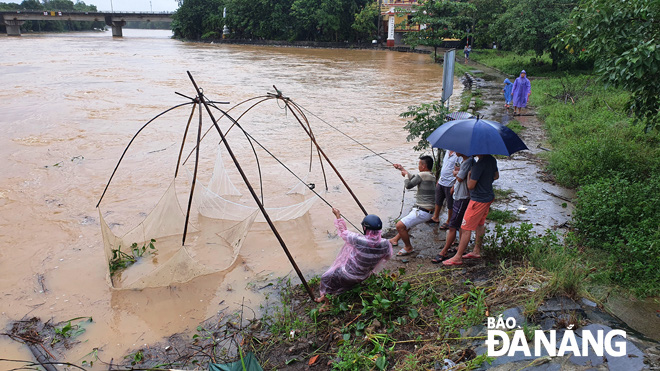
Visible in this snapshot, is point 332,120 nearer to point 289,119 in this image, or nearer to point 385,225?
point 289,119

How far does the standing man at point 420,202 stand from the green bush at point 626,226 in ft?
5.23

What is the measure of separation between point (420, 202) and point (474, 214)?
749 millimetres

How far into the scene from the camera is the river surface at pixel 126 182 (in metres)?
4.29

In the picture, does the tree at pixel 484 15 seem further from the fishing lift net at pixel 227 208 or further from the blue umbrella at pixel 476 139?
the blue umbrella at pixel 476 139

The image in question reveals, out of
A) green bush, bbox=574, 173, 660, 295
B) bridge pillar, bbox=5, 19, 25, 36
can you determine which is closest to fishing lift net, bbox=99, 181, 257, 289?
green bush, bbox=574, 173, 660, 295

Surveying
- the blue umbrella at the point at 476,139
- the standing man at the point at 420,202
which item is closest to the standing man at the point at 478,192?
the blue umbrella at the point at 476,139

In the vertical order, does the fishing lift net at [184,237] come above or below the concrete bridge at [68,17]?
below

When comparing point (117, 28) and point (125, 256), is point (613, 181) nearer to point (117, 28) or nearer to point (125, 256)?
point (125, 256)

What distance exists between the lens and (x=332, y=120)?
12.7m

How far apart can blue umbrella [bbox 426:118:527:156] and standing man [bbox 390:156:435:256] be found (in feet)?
1.85

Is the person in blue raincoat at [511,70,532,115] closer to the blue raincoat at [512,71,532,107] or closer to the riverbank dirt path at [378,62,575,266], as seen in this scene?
the blue raincoat at [512,71,532,107]

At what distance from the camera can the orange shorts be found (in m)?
3.93

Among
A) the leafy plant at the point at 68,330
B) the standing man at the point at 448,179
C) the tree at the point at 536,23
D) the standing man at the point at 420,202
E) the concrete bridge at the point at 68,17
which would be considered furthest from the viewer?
the concrete bridge at the point at 68,17

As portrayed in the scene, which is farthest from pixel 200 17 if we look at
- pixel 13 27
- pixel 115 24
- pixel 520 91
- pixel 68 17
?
pixel 520 91
